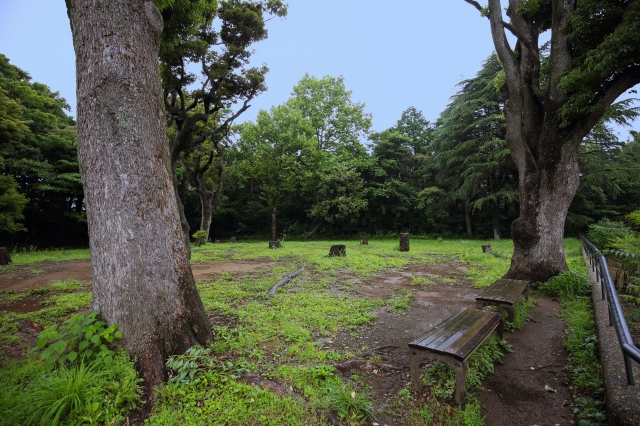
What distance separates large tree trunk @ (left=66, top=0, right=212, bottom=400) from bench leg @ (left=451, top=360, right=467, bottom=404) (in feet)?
7.89

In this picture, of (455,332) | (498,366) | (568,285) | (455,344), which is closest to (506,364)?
(498,366)

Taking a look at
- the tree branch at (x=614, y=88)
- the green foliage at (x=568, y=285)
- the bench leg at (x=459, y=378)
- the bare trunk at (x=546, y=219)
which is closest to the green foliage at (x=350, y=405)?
the bench leg at (x=459, y=378)

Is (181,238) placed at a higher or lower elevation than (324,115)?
lower

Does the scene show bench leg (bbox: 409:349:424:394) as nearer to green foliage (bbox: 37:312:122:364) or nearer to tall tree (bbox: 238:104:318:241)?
green foliage (bbox: 37:312:122:364)

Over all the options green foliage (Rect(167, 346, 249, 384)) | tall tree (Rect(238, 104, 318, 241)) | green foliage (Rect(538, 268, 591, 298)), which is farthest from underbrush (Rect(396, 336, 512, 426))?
tall tree (Rect(238, 104, 318, 241))

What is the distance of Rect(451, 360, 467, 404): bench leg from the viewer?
7.41 ft

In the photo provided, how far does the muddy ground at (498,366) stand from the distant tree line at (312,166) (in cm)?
580

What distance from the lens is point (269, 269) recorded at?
8.17m

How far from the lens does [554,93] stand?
216 inches

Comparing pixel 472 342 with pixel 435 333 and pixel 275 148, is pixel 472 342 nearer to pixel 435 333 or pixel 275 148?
pixel 435 333

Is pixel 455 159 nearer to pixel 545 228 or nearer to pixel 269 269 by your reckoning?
pixel 545 228

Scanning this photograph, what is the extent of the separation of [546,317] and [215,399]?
4615mm

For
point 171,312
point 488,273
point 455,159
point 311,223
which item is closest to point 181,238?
point 171,312

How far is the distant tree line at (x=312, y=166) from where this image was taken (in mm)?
13012
